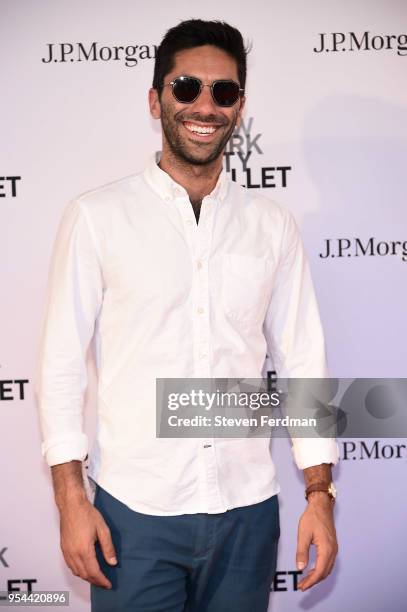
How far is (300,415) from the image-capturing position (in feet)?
6.61

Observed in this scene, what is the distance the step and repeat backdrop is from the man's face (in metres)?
0.63

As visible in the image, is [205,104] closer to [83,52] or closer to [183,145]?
[183,145]

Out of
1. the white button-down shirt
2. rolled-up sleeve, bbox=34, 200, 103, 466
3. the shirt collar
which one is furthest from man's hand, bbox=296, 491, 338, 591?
the shirt collar

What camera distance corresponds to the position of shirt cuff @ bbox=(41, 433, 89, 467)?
173cm

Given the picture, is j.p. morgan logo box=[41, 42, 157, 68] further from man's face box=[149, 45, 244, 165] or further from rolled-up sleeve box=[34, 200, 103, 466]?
rolled-up sleeve box=[34, 200, 103, 466]

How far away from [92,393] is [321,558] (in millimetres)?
1087

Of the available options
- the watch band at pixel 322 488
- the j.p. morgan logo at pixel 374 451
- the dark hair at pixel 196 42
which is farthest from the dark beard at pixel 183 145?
the j.p. morgan logo at pixel 374 451

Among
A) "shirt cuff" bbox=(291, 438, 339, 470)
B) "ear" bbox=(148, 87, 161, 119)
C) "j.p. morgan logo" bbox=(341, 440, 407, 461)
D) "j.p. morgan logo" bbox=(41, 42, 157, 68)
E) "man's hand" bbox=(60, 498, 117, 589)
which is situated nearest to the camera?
"man's hand" bbox=(60, 498, 117, 589)

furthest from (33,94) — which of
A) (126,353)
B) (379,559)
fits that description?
(379,559)

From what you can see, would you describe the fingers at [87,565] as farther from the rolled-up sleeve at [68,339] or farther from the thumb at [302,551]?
the thumb at [302,551]

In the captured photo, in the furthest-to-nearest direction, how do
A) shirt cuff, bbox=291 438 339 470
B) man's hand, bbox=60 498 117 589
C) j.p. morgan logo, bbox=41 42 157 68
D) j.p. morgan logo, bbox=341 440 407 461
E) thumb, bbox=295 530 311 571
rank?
j.p. morgan logo, bbox=341 440 407 461 → j.p. morgan logo, bbox=41 42 157 68 → shirt cuff, bbox=291 438 339 470 → thumb, bbox=295 530 311 571 → man's hand, bbox=60 498 117 589

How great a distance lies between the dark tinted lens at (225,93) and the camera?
1.99m

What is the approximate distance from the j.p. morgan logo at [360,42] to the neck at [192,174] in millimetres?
903

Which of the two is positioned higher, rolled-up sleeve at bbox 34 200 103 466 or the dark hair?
the dark hair
